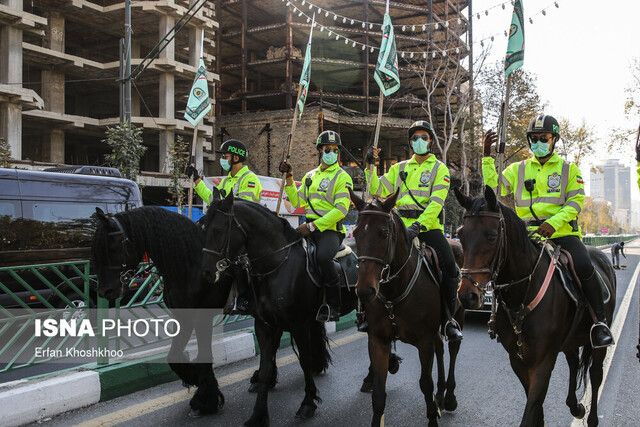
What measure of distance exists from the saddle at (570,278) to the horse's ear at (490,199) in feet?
3.21

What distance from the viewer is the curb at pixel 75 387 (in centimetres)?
431

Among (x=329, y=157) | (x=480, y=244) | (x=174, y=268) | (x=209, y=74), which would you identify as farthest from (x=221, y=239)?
(x=209, y=74)

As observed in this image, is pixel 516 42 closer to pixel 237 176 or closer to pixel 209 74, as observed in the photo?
pixel 237 176

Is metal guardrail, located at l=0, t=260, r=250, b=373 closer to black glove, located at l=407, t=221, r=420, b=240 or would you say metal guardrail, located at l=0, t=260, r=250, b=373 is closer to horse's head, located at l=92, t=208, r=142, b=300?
horse's head, located at l=92, t=208, r=142, b=300

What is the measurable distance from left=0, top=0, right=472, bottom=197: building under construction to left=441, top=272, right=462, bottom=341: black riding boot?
2093 centimetres

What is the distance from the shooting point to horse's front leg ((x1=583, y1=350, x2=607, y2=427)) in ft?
15.0

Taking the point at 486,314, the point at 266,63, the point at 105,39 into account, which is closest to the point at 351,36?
the point at 266,63

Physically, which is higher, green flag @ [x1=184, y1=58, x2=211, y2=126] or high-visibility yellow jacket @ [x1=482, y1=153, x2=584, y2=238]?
green flag @ [x1=184, y1=58, x2=211, y2=126]

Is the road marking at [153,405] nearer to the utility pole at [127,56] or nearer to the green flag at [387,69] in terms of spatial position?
the green flag at [387,69]

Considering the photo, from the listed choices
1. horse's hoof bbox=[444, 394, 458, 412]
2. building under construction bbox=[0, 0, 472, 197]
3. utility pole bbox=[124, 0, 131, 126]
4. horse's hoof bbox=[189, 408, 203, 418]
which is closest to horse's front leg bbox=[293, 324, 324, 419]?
horse's hoof bbox=[189, 408, 203, 418]

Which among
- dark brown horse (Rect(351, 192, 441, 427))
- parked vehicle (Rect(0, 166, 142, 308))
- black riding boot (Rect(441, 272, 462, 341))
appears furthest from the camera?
parked vehicle (Rect(0, 166, 142, 308))

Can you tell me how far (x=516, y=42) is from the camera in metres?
5.47

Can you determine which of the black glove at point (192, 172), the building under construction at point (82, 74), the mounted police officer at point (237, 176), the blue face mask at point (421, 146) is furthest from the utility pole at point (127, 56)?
the building under construction at point (82, 74)

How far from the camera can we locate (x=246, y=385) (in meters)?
5.75
